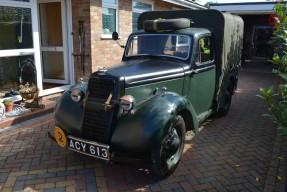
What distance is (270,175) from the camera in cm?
334

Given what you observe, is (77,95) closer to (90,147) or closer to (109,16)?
(90,147)

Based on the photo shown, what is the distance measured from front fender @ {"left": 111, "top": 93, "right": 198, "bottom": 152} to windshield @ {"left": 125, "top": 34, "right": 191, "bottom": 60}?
1.34 m

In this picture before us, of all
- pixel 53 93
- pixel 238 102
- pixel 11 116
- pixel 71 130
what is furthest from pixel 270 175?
pixel 53 93

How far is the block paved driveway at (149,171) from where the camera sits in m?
3.10

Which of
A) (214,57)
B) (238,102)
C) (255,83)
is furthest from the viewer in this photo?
(255,83)

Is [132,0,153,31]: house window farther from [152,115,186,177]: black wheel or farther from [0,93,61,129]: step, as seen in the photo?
→ [152,115,186,177]: black wheel

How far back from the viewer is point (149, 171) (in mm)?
3402

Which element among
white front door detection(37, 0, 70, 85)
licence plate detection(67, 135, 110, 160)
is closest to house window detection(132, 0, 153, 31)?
white front door detection(37, 0, 70, 85)

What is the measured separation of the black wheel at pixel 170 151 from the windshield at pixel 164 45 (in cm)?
129

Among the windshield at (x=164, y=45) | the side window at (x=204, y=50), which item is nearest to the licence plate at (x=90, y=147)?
the windshield at (x=164, y=45)

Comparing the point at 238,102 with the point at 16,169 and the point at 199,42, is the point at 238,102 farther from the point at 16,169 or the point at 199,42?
the point at 16,169

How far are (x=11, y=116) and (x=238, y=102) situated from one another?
565 cm

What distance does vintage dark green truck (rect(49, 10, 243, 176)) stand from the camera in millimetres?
2898

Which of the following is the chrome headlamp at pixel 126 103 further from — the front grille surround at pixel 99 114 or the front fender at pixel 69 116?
the front fender at pixel 69 116
